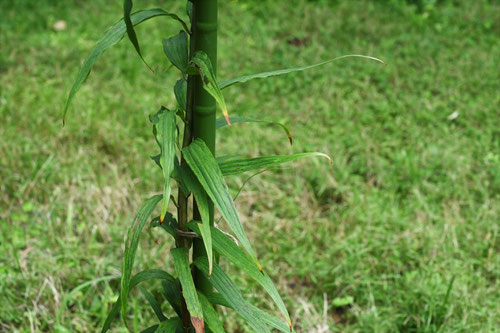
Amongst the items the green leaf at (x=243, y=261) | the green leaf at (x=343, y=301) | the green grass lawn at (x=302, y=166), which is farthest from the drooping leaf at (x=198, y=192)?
the green leaf at (x=343, y=301)

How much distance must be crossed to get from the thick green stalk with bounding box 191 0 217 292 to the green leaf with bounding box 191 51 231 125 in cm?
4

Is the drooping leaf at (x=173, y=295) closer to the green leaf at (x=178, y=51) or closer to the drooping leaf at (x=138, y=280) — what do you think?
the drooping leaf at (x=138, y=280)

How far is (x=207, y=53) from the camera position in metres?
0.93

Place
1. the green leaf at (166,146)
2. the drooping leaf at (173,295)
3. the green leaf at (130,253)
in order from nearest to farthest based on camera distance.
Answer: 1. the green leaf at (166,146)
2. the green leaf at (130,253)
3. the drooping leaf at (173,295)

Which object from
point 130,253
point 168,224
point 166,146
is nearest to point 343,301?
point 168,224

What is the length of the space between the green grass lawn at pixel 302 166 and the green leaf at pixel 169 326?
54 centimetres

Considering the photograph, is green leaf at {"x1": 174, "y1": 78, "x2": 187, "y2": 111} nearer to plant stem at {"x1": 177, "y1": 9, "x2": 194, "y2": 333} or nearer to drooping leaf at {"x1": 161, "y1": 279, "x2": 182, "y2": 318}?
plant stem at {"x1": 177, "y1": 9, "x2": 194, "y2": 333}

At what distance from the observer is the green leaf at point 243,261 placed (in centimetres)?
93

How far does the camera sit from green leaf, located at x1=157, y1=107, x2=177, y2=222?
0.81 m

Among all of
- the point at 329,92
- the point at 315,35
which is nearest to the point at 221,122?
the point at 329,92

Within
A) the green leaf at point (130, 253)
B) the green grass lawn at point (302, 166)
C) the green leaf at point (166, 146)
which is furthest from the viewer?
the green grass lawn at point (302, 166)

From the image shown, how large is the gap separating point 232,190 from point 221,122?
1226 mm

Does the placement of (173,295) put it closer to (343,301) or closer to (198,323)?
(198,323)

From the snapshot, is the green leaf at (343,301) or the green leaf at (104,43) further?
the green leaf at (343,301)
